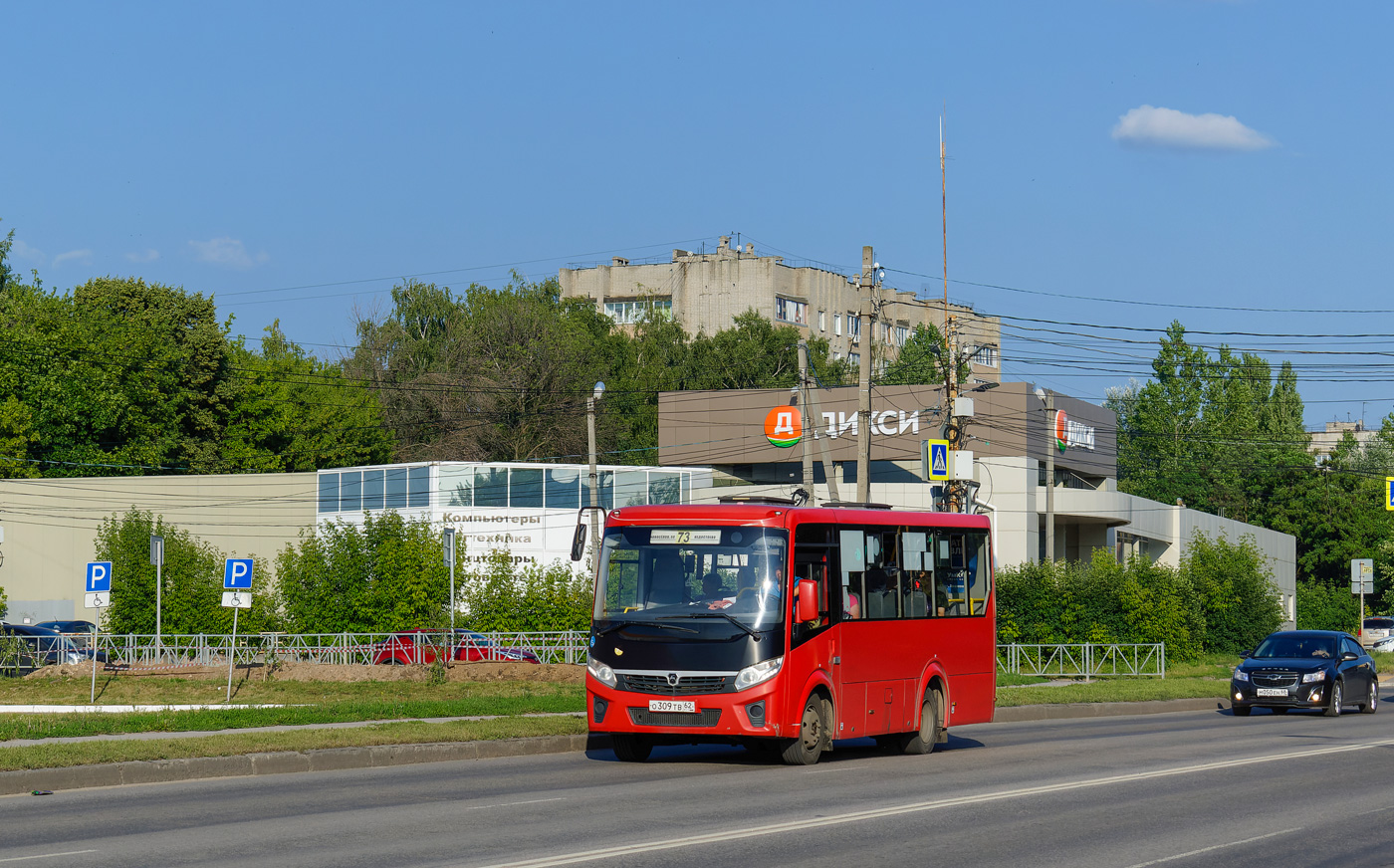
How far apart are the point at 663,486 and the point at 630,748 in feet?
146

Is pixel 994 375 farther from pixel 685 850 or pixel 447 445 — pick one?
pixel 685 850

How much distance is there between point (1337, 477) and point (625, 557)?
87.5m

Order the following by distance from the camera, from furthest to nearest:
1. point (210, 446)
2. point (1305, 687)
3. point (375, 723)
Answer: point (210, 446) < point (1305, 687) < point (375, 723)

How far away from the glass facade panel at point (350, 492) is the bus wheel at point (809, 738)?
4509 cm

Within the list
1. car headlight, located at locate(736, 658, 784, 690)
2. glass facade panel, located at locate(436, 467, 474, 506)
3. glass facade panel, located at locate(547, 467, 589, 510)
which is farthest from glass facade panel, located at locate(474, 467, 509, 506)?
car headlight, located at locate(736, 658, 784, 690)

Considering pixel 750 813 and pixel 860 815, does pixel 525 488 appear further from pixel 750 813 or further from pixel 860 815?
pixel 860 815

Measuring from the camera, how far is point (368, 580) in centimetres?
4919

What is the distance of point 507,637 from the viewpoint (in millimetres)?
42531

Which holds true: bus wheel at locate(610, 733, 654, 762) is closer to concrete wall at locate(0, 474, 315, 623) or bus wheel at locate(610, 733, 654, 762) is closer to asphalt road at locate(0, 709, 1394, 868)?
asphalt road at locate(0, 709, 1394, 868)

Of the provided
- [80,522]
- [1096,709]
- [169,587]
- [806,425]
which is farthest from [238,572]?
[80,522]

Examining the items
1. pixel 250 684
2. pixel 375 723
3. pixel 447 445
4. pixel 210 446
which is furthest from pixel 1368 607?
pixel 375 723

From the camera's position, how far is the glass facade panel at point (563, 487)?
57.9 metres

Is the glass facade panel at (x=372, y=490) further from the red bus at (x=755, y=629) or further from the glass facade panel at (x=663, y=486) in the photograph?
the red bus at (x=755, y=629)

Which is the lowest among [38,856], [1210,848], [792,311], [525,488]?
[1210,848]
